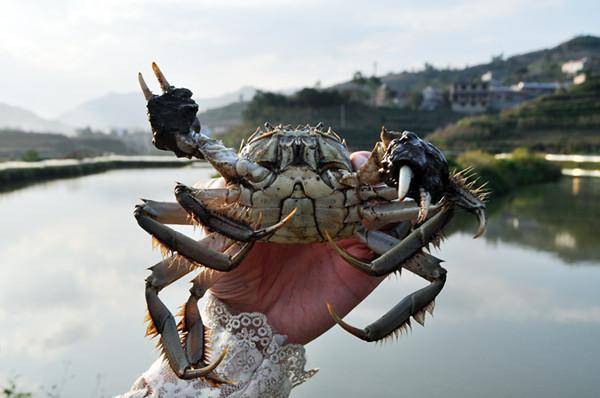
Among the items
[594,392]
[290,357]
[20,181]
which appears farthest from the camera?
[20,181]

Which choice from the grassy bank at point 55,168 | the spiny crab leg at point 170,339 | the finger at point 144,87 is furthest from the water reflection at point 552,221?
the grassy bank at point 55,168

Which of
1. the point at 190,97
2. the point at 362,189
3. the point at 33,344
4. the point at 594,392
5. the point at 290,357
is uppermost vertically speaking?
the point at 190,97

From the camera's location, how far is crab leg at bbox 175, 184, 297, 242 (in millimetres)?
2314

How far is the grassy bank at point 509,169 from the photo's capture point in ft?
75.9

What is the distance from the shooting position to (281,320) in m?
2.73

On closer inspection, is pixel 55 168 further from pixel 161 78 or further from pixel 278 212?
pixel 278 212

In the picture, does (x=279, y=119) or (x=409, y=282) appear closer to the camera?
(x=409, y=282)

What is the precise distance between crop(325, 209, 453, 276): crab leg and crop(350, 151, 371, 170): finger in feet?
A: 1.21

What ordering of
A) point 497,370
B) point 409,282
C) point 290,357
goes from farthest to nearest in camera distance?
point 409,282 → point 497,370 → point 290,357

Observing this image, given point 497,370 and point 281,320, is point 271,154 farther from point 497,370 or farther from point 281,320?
point 497,370

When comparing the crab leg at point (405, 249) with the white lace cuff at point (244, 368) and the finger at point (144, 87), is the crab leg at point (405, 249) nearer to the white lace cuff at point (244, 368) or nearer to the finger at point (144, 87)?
the white lace cuff at point (244, 368)

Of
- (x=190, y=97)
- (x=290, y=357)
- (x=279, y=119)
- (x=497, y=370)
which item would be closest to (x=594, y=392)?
(x=497, y=370)

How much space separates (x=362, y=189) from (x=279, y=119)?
49175mm

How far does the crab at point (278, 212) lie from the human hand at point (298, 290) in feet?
0.47
